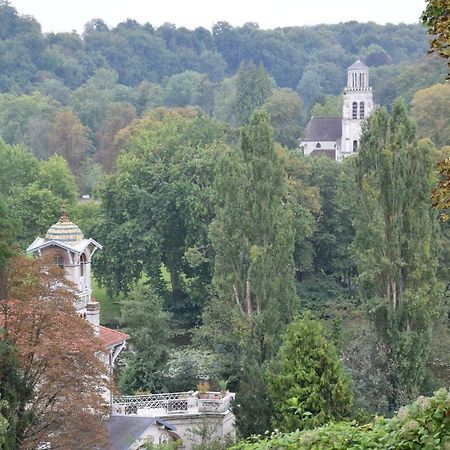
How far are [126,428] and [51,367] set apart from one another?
6.46m

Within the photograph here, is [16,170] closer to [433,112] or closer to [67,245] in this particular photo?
[433,112]

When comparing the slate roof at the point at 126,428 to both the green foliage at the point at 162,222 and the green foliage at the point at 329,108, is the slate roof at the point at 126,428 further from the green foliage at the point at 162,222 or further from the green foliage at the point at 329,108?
the green foliage at the point at 329,108

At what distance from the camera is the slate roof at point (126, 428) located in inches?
971

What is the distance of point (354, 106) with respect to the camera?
87.8m

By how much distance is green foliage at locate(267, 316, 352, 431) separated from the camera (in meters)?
23.2

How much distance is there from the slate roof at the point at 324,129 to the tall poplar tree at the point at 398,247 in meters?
61.1

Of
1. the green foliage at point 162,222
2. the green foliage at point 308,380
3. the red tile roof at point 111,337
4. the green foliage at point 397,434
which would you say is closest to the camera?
the green foliage at point 397,434

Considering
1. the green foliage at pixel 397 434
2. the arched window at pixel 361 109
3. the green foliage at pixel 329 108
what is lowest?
the green foliage at pixel 397 434

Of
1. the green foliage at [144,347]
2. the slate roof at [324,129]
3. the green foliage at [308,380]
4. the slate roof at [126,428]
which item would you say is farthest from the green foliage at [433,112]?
the green foliage at [308,380]

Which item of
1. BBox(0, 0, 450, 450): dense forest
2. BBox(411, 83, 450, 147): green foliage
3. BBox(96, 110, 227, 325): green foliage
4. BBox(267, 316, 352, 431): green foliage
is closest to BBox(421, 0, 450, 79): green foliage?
BBox(0, 0, 450, 450): dense forest

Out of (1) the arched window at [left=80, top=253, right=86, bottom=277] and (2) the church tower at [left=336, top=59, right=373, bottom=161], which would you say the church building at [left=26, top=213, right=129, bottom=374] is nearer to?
(1) the arched window at [left=80, top=253, right=86, bottom=277]

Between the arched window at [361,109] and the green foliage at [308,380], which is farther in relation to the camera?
the arched window at [361,109]

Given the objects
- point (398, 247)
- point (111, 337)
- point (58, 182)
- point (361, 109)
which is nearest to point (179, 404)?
point (111, 337)

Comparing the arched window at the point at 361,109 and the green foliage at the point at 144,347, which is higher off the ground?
the arched window at the point at 361,109
